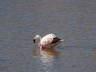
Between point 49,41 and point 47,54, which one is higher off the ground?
point 49,41

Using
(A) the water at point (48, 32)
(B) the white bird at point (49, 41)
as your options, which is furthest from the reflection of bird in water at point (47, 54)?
(B) the white bird at point (49, 41)

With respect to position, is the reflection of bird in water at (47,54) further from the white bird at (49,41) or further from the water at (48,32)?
the white bird at (49,41)

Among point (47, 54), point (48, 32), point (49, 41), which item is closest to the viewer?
point (47, 54)

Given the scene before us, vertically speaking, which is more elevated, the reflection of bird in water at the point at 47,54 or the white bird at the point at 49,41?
the white bird at the point at 49,41

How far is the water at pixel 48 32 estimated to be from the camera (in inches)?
567

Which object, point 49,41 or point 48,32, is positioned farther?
point 48,32

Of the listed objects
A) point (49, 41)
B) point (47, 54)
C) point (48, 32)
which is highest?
point (48, 32)

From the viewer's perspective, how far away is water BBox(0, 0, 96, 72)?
14.4 meters

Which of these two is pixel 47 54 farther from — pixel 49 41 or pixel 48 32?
pixel 48 32

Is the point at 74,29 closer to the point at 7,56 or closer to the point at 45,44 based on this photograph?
the point at 45,44

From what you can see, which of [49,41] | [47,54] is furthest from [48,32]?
[47,54]

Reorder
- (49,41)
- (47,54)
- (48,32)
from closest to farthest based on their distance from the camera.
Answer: (47,54) < (49,41) < (48,32)

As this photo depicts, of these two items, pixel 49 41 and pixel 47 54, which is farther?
pixel 49 41

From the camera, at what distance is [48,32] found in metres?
18.4
